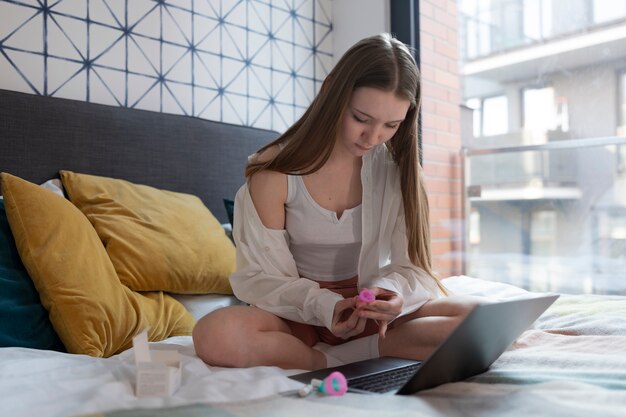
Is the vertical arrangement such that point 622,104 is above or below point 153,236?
above

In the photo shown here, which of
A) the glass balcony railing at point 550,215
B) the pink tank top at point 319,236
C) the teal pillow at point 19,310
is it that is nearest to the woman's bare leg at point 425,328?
the pink tank top at point 319,236

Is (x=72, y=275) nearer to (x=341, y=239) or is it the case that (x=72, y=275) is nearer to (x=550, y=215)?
(x=341, y=239)

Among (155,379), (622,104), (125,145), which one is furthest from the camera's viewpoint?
(622,104)

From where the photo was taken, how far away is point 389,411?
816 millimetres

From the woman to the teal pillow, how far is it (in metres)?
0.38

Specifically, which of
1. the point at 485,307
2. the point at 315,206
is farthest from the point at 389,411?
the point at 315,206

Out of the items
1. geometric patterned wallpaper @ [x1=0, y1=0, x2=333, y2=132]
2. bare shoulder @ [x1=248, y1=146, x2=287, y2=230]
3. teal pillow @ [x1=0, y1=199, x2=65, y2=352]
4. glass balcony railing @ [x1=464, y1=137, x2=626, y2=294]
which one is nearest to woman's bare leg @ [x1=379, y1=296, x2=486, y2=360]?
bare shoulder @ [x1=248, y1=146, x2=287, y2=230]

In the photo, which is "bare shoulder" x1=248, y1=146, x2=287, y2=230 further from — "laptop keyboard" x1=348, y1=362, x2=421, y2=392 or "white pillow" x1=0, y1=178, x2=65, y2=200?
"white pillow" x1=0, y1=178, x2=65, y2=200

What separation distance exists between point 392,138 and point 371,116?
20 centimetres

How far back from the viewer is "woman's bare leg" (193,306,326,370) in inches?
46.6

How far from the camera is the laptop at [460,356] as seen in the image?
0.87 m

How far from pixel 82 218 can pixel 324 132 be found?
24.9 inches

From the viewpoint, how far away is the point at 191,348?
1.32 meters

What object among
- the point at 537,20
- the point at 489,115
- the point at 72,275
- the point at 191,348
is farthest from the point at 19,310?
the point at 537,20
